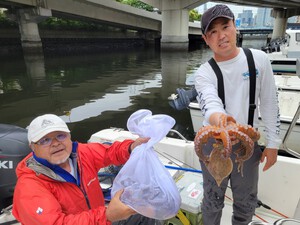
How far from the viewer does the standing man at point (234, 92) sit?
1.80 m

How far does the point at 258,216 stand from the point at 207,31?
95.5 inches

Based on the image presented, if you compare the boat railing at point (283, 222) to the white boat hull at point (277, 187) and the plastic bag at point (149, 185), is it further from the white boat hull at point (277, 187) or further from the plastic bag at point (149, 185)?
the white boat hull at point (277, 187)

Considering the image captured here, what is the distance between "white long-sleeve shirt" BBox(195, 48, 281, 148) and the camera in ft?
6.09

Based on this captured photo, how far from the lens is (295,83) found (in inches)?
319

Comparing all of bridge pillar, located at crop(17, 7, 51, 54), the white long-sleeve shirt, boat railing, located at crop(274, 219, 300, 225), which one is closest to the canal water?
the white long-sleeve shirt

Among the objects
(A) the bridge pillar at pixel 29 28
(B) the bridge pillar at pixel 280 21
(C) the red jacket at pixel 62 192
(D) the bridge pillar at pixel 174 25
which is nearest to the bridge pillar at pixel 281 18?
(B) the bridge pillar at pixel 280 21

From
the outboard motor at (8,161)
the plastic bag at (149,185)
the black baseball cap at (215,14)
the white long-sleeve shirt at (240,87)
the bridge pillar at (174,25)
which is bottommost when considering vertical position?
the outboard motor at (8,161)

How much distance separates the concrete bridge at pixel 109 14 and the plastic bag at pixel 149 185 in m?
24.9

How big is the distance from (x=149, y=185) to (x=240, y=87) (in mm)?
999

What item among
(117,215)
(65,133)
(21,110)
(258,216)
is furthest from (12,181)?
(21,110)

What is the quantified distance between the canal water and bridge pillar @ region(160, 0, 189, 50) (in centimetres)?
1552

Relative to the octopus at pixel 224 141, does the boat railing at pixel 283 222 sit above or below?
below

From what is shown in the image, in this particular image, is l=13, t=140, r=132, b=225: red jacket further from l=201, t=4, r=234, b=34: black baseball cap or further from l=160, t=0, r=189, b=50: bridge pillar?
l=160, t=0, r=189, b=50: bridge pillar

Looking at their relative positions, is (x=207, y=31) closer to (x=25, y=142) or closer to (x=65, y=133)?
(x=65, y=133)
